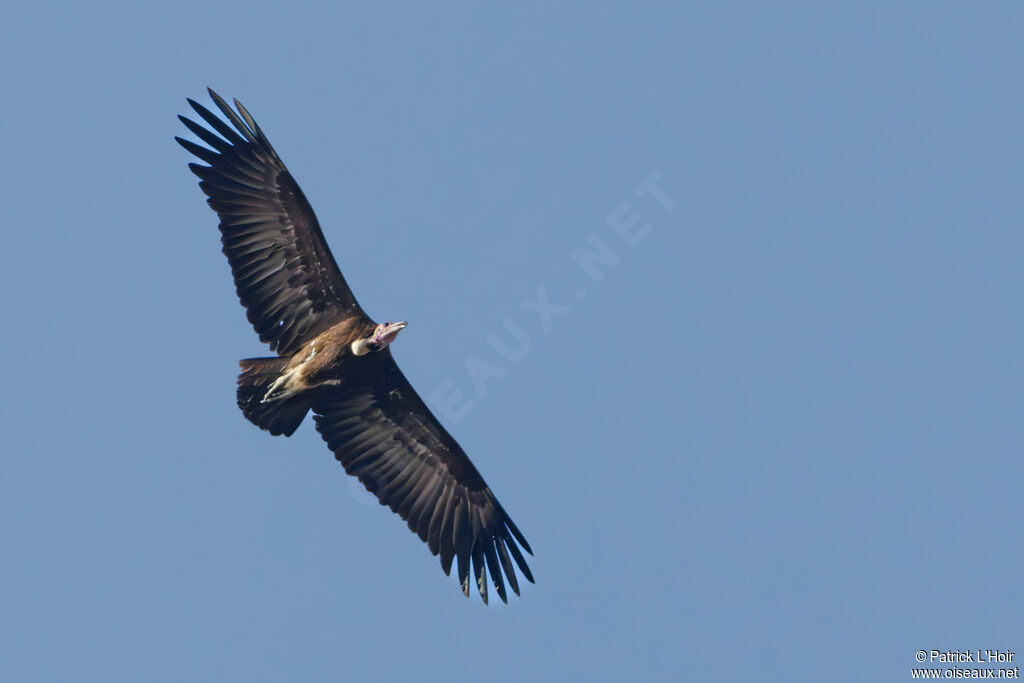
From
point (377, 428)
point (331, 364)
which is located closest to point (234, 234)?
point (331, 364)

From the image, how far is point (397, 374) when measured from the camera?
99.0 ft

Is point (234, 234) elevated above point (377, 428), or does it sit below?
above

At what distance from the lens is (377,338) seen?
28.9 m

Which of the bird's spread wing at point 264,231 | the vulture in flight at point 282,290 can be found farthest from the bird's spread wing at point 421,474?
the bird's spread wing at point 264,231

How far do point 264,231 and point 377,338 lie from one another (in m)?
3.00

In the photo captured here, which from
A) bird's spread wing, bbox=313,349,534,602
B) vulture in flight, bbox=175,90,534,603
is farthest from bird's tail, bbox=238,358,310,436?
bird's spread wing, bbox=313,349,534,602

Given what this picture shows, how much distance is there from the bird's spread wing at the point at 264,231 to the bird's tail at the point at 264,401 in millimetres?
541

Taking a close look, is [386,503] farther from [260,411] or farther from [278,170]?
[278,170]

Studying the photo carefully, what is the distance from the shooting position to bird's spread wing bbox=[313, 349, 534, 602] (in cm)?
3050

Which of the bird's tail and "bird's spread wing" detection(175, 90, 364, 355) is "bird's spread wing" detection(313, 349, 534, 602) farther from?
"bird's spread wing" detection(175, 90, 364, 355)

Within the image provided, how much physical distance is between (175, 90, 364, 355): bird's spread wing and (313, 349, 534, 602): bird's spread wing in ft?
7.19

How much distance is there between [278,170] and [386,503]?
23.7 ft

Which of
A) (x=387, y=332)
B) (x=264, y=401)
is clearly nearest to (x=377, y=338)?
(x=387, y=332)

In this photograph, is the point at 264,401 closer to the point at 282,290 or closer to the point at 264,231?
the point at 282,290
